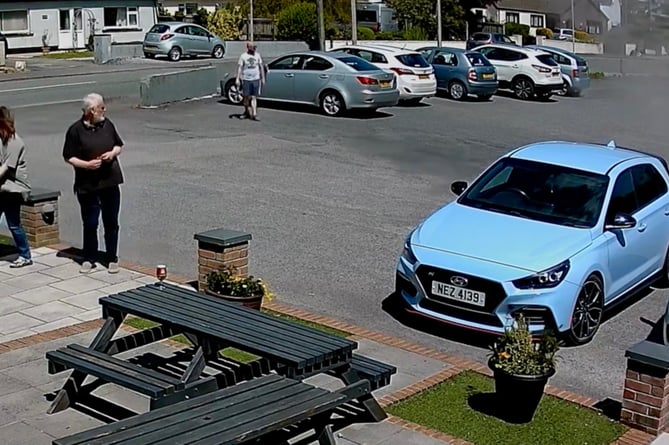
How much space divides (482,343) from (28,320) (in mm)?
4175

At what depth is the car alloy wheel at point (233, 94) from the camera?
2677 centimetres

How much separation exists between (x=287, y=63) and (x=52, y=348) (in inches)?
747

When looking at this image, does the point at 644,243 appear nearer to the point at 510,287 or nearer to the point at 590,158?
the point at 590,158

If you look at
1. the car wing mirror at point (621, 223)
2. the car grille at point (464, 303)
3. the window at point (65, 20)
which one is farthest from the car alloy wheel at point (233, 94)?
the window at point (65, 20)

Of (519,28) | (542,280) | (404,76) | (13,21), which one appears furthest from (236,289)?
(13,21)

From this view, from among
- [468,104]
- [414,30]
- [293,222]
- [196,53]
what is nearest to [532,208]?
[293,222]

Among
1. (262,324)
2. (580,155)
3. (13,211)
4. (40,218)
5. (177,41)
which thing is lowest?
(262,324)

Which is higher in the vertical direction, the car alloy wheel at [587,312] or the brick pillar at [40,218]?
the brick pillar at [40,218]

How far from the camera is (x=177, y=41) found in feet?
152

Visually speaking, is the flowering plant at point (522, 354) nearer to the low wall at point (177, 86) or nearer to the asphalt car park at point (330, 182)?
the asphalt car park at point (330, 182)

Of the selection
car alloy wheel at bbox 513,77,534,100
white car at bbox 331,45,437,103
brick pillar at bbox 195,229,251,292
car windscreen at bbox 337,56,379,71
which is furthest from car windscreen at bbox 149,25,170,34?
brick pillar at bbox 195,229,251,292

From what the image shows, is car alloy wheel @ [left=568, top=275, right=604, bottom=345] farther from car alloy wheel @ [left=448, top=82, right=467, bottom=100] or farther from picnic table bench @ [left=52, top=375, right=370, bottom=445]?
car alloy wheel @ [left=448, top=82, right=467, bottom=100]

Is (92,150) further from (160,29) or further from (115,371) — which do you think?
(160,29)

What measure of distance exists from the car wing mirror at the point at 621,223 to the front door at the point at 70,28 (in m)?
45.9
